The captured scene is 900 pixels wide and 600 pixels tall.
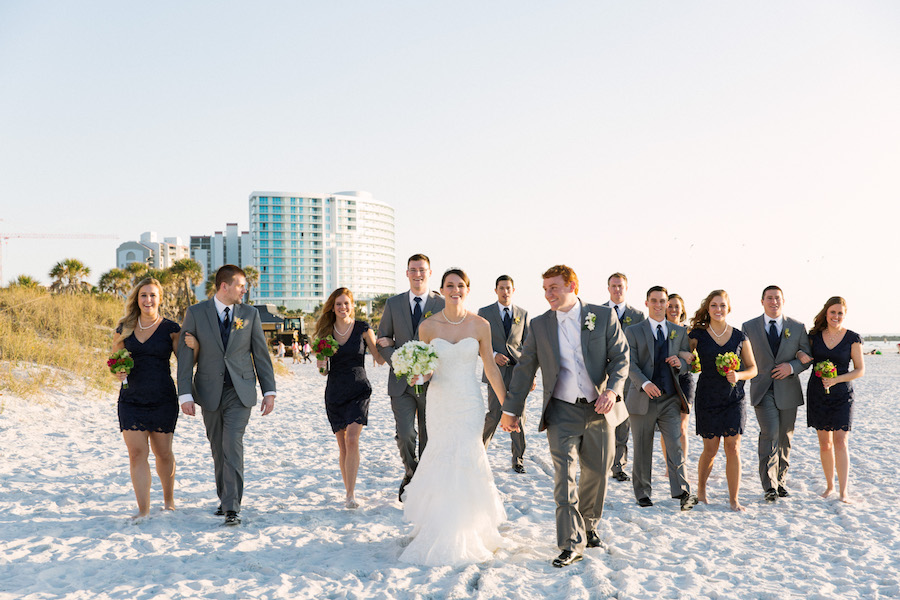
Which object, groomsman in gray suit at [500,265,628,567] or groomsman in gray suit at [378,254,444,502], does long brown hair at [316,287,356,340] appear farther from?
groomsman in gray suit at [500,265,628,567]

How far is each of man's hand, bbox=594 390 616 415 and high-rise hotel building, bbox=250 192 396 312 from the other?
479 feet

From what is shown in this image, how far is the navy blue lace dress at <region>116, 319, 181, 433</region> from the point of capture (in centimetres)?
604

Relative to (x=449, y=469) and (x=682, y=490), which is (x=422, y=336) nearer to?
(x=449, y=469)

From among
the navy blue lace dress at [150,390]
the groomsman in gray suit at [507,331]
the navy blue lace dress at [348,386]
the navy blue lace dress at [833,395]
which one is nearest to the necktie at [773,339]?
the navy blue lace dress at [833,395]

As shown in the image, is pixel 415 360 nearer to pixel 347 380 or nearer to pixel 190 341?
pixel 347 380

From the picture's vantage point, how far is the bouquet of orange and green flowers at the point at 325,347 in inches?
270

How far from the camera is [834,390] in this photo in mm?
7062

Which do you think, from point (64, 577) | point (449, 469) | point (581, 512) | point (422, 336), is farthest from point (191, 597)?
point (581, 512)

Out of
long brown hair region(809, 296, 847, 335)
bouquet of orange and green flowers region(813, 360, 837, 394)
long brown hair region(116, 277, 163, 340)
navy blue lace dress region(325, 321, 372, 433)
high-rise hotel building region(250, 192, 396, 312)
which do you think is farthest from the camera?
high-rise hotel building region(250, 192, 396, 312)

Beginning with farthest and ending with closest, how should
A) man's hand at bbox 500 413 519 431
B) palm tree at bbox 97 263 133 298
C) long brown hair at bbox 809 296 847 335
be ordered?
palm tree at bbox 97 263 133 298
long brown hair at bbox 809 296 847 335
man's hand at bbox 500 413 519 431

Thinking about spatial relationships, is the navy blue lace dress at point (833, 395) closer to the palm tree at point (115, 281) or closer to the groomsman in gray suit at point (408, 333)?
the groomsman in gray suit at point (408, 333)

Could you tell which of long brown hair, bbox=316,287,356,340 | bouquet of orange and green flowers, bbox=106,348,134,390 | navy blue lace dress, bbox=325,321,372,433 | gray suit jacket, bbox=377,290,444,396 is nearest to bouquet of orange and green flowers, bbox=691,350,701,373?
gray suit jacket, bbox=377,290,444,396

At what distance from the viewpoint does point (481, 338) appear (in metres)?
5.68

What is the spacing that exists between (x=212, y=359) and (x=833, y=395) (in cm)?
639
